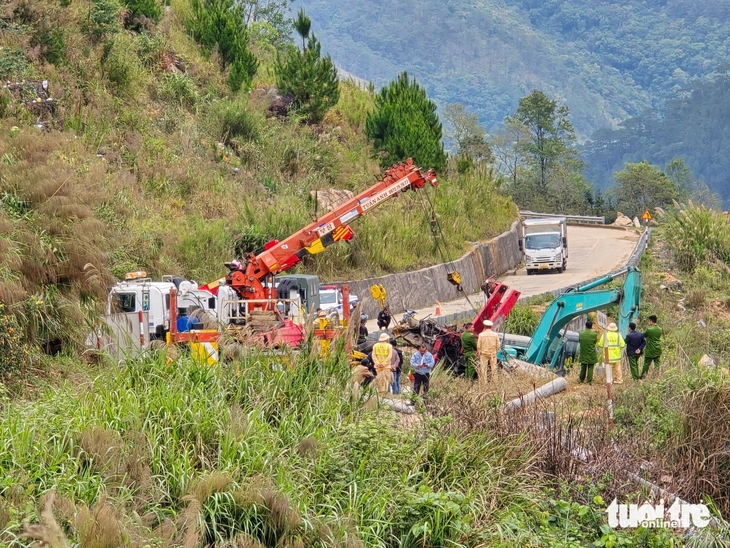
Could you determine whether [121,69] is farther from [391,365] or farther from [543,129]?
[543,129]

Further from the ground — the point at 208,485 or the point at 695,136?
the point at 695,136

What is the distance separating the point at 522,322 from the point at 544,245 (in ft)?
50.6

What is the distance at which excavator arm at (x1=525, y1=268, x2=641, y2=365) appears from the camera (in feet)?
70.7

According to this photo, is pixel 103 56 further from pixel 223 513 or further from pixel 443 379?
pixel 223 513

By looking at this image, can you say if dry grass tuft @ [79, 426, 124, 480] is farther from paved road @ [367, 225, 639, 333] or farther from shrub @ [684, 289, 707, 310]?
shrub @ [684, 289, 707, 310]

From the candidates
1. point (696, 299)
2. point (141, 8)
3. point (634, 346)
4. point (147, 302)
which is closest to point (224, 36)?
point (141, 8)

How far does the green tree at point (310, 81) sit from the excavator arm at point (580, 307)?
82.0 ft

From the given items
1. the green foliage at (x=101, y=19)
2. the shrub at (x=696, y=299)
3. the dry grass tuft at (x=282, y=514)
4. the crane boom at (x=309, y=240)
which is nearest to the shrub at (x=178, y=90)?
the green foliage at (x=101, y=19)

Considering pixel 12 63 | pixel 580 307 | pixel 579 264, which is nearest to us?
pixel 580 307

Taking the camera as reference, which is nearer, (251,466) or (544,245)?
(251,466)

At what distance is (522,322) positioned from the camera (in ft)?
97.4

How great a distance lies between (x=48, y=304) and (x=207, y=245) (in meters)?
11.6

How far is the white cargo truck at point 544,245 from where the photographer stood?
144ft

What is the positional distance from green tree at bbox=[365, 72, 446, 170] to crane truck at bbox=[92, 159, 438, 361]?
57.0 feet
